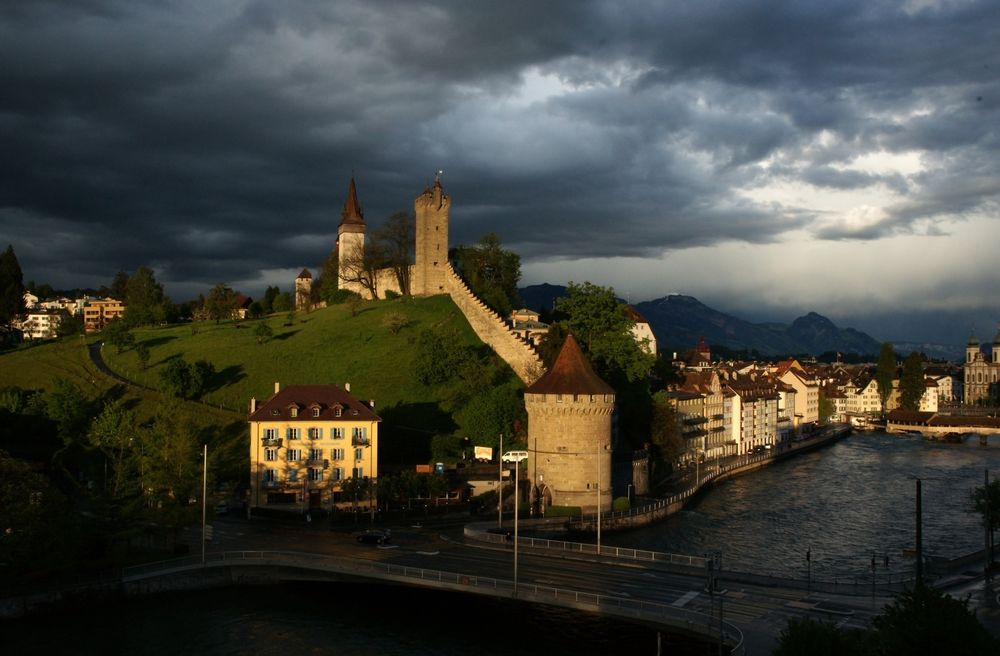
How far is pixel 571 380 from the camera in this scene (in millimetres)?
64688

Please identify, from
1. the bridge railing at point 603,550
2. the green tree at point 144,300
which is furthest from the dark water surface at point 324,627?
the green tree at point 144,300

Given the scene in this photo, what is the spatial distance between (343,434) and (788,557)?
1189 inches

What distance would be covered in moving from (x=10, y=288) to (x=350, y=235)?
146 ft

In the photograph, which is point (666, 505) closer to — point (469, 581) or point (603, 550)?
point (603, 550)

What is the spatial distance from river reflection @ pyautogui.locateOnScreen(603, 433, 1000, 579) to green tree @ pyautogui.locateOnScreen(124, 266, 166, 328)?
83516 millimetres

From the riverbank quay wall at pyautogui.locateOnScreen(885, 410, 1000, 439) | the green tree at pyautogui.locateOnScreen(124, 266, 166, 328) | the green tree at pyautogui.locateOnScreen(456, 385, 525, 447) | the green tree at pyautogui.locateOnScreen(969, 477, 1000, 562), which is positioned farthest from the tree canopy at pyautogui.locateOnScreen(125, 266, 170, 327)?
the riverbank quay wall at pyautogui.locateOnScreen(885, 410, 1000, 439)

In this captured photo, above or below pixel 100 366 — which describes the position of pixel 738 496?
below

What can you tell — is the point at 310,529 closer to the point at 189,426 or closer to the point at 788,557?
the point at 189,426

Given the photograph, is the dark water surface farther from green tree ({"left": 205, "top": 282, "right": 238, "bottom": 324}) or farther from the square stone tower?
green tree ({"left": 205, "top": 282, "right": 238, "bottom": 324})

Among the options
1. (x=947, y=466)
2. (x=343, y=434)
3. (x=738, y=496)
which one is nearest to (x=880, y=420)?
(x=947, y=466)

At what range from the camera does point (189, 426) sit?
5847 centimetres

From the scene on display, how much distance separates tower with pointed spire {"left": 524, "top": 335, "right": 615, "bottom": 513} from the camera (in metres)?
63.9

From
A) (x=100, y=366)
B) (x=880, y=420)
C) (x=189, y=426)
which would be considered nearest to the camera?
(x=189, y=426)

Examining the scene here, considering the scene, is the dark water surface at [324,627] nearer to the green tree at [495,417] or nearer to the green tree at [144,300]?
the green tree at [495,417]
